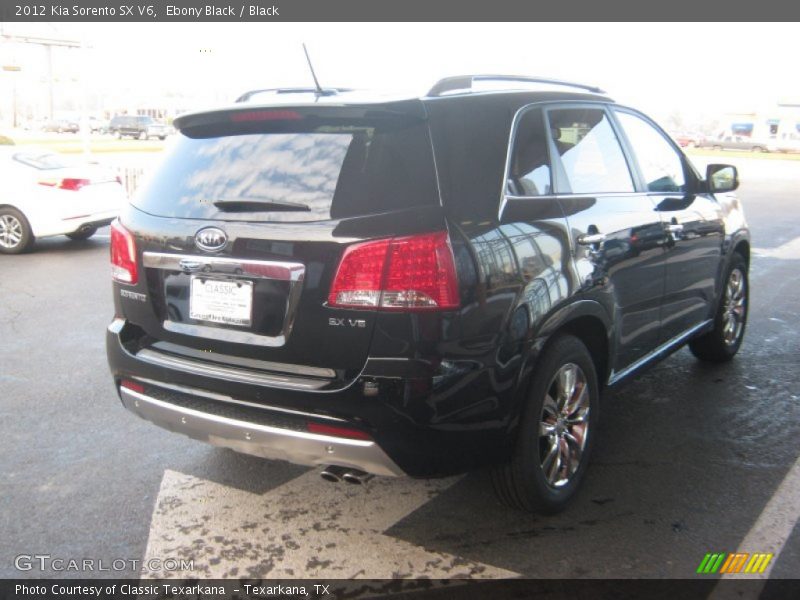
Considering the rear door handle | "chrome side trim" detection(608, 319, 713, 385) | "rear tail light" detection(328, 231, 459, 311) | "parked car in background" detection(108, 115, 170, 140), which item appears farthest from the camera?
"parked car in background" detection(108, 115, 170, 140)

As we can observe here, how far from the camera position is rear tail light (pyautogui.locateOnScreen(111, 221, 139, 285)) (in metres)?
3.24

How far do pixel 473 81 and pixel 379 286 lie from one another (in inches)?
46.8

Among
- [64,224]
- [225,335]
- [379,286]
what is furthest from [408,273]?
[64,224]

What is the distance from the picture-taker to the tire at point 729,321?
5332 mm

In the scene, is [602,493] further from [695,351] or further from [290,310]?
[695,351]

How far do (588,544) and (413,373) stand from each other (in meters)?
1.15

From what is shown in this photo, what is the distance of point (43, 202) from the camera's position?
34.1 feet

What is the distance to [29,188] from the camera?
10.4 metres

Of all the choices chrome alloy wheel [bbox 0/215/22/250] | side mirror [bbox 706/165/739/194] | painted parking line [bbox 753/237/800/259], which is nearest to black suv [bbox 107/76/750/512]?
side mirror [bbox 706/165/739/194]

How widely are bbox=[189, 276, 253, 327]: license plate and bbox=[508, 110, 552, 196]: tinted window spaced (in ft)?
3.67

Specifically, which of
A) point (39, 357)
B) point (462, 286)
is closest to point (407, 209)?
point (462, 286)

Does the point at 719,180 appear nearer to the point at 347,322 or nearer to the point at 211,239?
the point at 347,322

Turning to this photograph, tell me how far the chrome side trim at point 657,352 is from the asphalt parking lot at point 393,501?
433 mm

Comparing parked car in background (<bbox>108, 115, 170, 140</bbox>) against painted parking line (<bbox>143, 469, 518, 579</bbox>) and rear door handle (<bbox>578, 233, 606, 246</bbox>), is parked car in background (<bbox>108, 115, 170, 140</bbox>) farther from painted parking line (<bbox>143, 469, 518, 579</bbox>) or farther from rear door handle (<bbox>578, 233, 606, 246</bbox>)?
rear door handle (<bbox>578, 233, 606, 246</bbox>)
